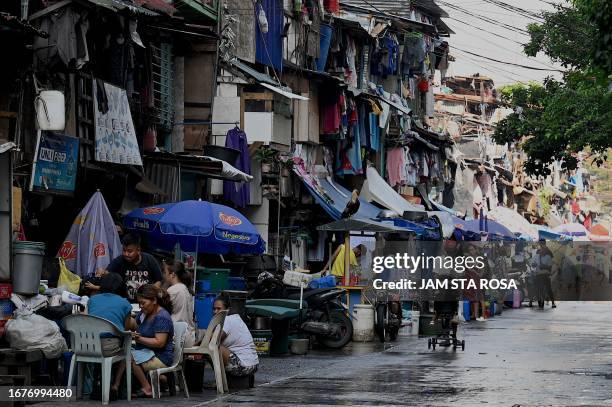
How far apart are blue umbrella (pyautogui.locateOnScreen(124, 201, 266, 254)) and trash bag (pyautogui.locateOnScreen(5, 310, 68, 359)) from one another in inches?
233

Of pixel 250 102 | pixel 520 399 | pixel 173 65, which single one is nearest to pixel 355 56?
pixel 250 102

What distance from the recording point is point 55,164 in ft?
62.4

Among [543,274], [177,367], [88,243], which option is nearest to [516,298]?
[543,274]

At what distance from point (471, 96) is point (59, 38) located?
2754 inches

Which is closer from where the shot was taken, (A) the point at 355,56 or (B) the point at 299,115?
(B) the point at 299,115

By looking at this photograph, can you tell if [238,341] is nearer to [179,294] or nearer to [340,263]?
[179,294]

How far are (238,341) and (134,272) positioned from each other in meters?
1.75

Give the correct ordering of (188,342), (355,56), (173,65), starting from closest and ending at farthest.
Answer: (188,342)
(173,65)
(355,56)

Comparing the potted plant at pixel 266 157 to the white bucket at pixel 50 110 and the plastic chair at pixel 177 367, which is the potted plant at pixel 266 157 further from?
the plastic chair at pixel 177 367

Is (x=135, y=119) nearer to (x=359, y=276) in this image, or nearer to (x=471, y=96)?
(x=359, y=276)

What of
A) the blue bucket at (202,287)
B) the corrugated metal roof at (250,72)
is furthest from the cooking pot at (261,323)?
the corrugated metal roof at (250,72)

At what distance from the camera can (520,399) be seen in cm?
1598

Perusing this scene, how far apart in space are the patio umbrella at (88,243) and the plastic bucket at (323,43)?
19.4 meters

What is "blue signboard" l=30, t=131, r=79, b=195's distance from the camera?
1848cm
